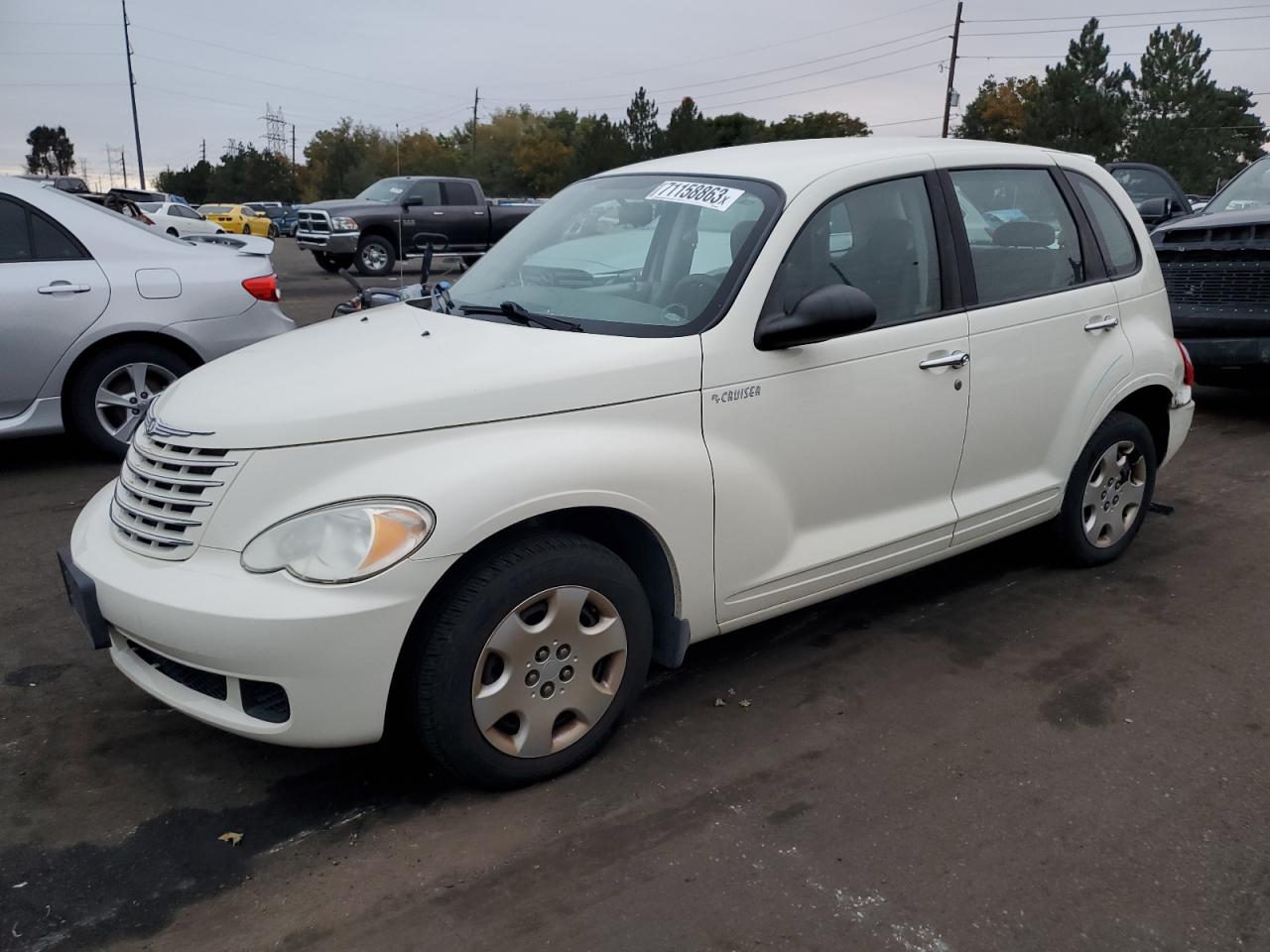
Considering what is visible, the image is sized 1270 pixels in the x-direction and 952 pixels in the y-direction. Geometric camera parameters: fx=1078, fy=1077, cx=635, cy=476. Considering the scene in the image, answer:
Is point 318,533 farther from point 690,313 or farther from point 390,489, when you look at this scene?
point 690,313

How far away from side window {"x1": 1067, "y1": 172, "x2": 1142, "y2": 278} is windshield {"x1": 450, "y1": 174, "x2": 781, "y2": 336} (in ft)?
5.78

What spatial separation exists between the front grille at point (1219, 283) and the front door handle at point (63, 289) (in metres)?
6.82

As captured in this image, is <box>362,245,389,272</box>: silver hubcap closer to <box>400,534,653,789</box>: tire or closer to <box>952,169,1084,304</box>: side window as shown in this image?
<box>952,169,1084,304</box>: side window

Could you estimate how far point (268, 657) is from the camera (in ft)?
8.71

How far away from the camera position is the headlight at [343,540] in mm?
2672

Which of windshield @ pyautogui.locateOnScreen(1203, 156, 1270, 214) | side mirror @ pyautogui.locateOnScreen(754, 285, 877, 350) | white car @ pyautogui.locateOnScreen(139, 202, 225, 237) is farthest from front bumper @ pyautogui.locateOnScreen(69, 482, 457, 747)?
white car @ pyautogui.locateOnScreen(139, 202, 225, 237)

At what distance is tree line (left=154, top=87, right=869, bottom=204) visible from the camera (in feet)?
211

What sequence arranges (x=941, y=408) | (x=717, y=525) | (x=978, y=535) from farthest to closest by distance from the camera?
(x=978, y=535) → (x=941, y=408) → (x=717, y=525)

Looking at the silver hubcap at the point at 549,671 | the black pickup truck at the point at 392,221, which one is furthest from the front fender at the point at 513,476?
the black pickup truck at the point at 392,221

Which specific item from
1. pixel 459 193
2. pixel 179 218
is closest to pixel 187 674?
pixel 459 193

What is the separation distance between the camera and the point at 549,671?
300 cm

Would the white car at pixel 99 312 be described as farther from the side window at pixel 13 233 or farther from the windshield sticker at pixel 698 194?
the windshield sticker at pixel 698 194

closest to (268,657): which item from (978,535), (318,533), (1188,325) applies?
(318,533)

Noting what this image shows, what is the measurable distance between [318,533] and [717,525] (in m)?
1.19
